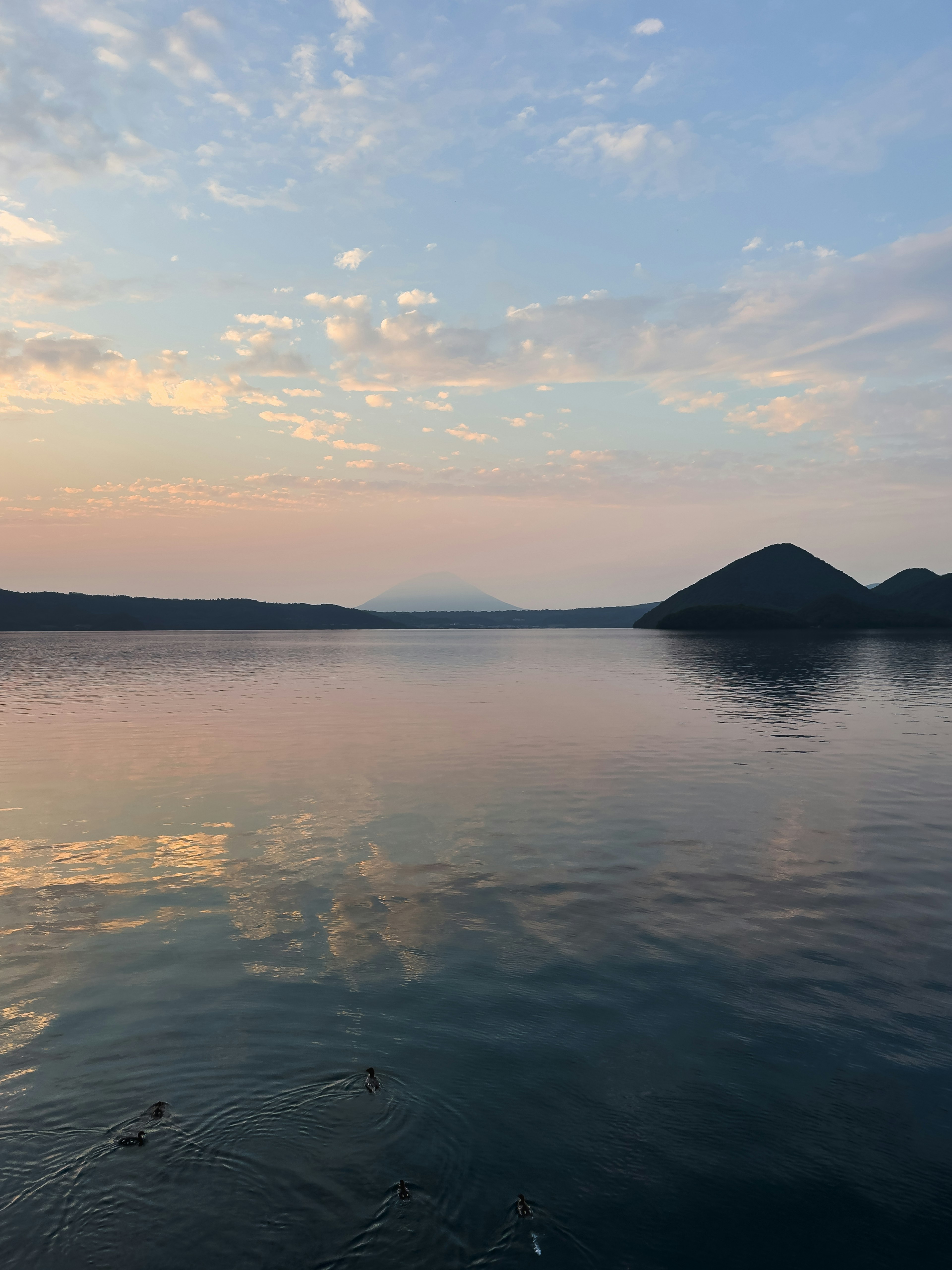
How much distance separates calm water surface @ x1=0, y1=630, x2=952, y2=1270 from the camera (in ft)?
27.6

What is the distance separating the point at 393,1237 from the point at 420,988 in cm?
592

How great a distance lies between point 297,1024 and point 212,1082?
192 centimetres

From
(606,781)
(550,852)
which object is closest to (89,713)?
(606,781)

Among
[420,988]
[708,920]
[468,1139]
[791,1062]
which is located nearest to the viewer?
[468,1139]

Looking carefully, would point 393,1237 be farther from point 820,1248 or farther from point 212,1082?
point 820,1248

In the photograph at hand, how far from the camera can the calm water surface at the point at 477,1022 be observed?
8.41m

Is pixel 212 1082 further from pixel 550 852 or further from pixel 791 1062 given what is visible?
pixel 550 852

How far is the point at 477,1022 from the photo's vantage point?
1269 cm

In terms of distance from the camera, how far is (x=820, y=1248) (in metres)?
8.20

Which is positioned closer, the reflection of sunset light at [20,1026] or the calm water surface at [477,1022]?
the calm water surface at [477,1022]

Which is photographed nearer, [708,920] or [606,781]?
[708,920]

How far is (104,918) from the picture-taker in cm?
1783

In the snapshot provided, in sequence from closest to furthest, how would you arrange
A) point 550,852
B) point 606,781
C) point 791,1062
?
point 791,1062
point 550,852
point 606,781

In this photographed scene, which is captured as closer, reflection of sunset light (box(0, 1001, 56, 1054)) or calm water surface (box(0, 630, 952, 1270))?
calm water surface (box(0, 630, 952, 1270))
